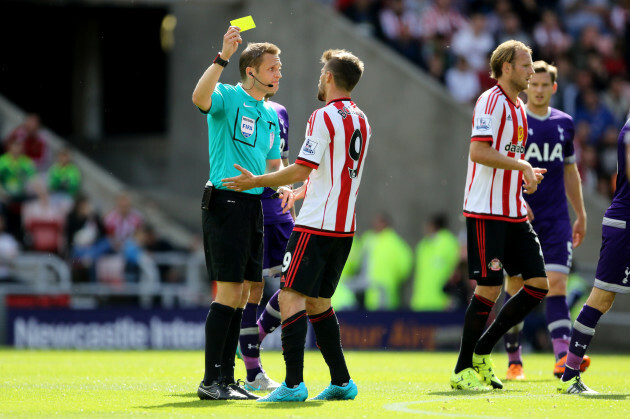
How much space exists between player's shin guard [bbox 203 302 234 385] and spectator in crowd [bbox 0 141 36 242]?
41.5ft

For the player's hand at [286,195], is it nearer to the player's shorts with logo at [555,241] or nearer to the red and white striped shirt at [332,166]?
the red and white striped shirt at [332,166]

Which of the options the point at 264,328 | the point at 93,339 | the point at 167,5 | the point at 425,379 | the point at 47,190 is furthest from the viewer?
the point at 167,5

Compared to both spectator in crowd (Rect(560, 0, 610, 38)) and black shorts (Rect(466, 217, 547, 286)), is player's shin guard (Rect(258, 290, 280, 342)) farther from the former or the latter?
spectator in crowd (Rect(560, 0, 610, 38))

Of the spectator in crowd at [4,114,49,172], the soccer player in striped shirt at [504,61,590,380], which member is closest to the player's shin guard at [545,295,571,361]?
the soccer player in striped shirt at [504,61,590,380]

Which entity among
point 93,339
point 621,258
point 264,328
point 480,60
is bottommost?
point 93,339

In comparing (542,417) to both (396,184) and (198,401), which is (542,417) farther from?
(396,184)

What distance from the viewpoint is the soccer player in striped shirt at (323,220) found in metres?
7.62

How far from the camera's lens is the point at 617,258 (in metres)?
8.45

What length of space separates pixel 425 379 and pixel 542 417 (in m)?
3.45

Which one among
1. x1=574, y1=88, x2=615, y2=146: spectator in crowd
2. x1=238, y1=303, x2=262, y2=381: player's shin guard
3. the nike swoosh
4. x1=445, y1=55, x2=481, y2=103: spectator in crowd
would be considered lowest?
the nike swoosh

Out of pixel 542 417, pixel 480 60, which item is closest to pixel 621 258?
pixel 542 417

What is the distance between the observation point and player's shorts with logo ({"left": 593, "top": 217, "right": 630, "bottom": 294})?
844 cm

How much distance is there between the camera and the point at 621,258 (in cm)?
845

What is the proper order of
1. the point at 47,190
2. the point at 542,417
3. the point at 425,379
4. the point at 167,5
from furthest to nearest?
the point at 167,5, the point at 47,190, the point at 425,379, the point at 542,417
